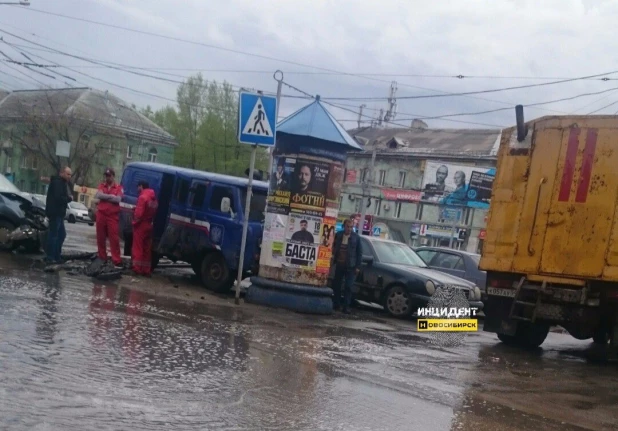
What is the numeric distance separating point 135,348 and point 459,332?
7965 mm

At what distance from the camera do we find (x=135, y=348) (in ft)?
25.8

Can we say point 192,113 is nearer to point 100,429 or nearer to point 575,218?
point 575,218

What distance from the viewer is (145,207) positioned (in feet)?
46.1

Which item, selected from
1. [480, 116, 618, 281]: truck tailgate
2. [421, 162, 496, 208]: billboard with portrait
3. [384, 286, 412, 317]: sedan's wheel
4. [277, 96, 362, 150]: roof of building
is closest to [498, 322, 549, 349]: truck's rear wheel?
[480, 116, 618, 281]: truck tailgate

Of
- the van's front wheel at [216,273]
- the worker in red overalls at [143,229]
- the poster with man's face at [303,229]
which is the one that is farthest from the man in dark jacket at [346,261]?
the worker in red overalls at [143,229]

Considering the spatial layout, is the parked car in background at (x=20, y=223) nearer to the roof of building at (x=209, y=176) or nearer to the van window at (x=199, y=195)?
the roof of building at (x=209, y=176)

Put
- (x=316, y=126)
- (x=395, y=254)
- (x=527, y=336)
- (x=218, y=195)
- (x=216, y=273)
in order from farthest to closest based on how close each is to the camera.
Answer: (x=395, y=254), (x=218, y=195), (x=216, y=273), (x=316, y=126), (x=527, y=336)

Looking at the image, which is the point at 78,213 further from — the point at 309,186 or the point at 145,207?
the point at 309,186

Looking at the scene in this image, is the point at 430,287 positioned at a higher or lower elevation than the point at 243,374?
higher

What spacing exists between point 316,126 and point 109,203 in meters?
3.88

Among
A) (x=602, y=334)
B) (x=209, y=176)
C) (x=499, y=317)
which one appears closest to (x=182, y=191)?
(x=209, y=176)

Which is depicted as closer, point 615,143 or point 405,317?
point 615,143

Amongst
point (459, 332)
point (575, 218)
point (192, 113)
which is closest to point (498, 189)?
point (575, 218)

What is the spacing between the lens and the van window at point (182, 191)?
15.1 meters
